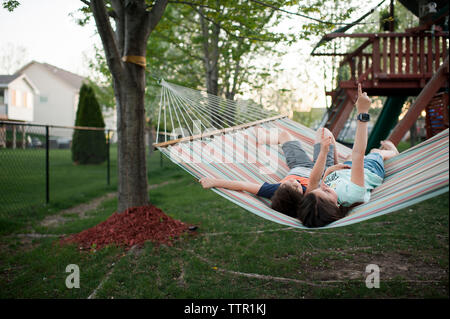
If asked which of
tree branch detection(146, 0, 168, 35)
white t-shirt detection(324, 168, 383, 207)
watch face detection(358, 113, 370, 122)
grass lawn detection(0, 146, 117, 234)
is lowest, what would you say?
grass lawn detection(0, 146, 117, 234)

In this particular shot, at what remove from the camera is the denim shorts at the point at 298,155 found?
2.22 meters

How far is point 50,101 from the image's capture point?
62.3ft

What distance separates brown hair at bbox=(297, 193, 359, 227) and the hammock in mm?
50

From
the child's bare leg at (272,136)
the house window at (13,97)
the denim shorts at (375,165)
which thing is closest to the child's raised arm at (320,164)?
the denim shorts at (375,165)

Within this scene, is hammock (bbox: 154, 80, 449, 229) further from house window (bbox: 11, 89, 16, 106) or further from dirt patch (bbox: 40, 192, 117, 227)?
house window (bbox: 11, 89, 16, 106)

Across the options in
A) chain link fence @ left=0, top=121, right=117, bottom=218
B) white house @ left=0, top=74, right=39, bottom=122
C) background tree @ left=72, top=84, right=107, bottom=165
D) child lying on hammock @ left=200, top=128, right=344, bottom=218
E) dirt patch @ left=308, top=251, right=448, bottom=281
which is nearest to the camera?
child lying on hammock @ left=200, top=128, right=344, bottom=218

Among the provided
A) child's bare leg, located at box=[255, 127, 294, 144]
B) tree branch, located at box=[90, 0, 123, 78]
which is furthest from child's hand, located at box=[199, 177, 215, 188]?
tree branch, located at box=[90, 0, 123, 78]

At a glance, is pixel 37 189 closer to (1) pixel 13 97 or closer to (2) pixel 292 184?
(2) pixel 292 184

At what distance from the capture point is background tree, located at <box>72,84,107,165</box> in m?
8.52

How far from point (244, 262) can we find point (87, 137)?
24.7 feet

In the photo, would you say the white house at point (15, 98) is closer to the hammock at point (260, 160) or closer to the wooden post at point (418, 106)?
the hammock at point (260, 160)

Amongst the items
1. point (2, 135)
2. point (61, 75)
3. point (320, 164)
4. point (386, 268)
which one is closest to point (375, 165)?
point (320, 164)
